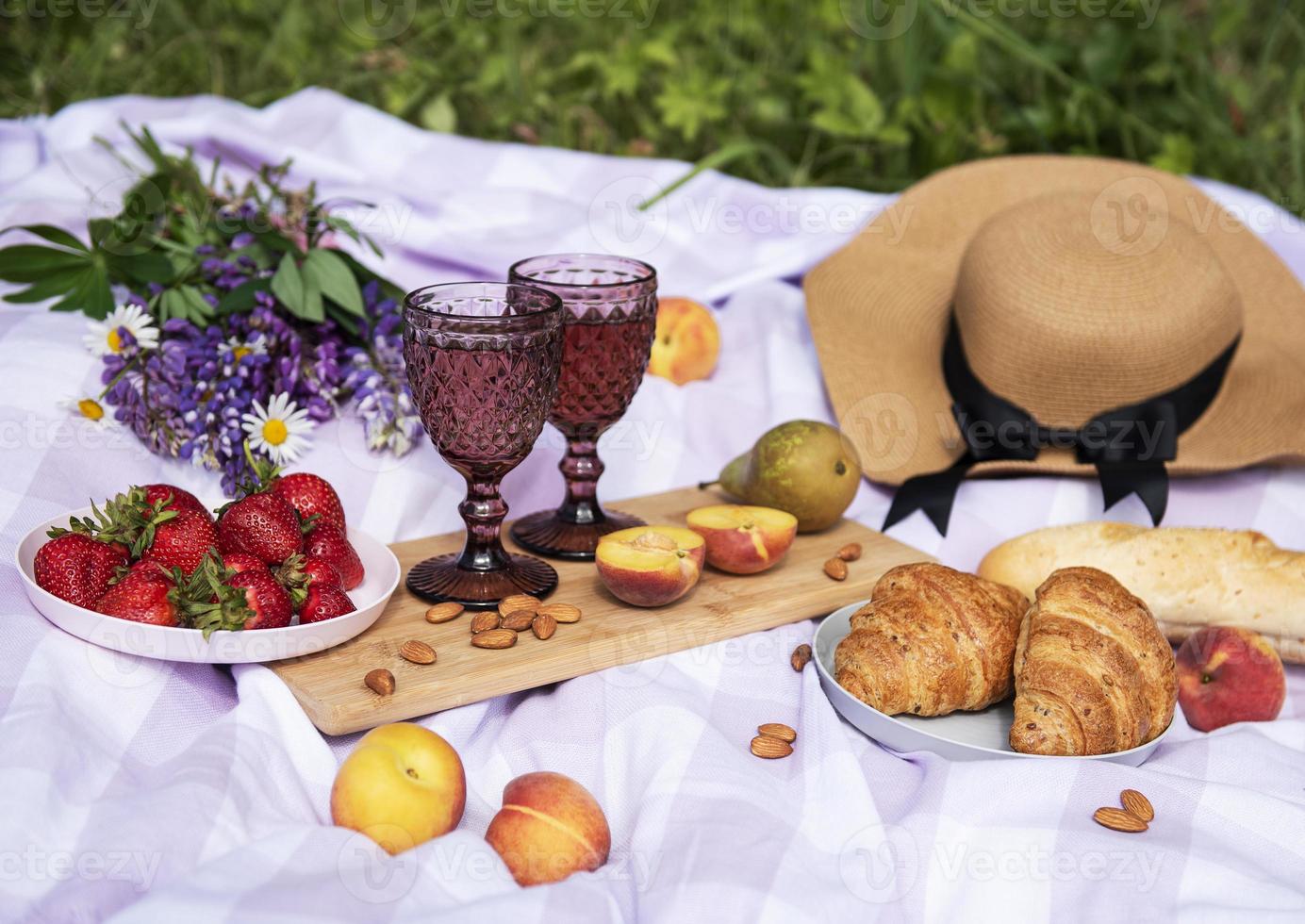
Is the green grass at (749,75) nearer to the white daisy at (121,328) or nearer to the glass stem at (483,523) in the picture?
the white daisy at (121,328)

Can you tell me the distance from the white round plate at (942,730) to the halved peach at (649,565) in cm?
17

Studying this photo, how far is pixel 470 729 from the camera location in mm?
1357

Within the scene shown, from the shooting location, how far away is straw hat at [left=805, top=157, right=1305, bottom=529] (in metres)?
1.86

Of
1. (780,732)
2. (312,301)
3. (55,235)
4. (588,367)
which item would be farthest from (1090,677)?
(55,235)

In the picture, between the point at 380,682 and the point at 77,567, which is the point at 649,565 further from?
the point at 77,567

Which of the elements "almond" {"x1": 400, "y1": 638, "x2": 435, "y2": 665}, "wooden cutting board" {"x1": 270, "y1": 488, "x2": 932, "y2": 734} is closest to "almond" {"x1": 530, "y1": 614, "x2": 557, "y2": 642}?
"wooden cutting board" {"x1": 270, "y1": 488, "x2": 932, "y2": 734}

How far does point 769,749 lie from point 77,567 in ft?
2.46

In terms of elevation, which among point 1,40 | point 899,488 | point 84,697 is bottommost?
point 899,488

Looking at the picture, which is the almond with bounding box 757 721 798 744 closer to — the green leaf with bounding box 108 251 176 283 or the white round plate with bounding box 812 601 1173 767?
the white round plate with bounding box 812 601 1173 767

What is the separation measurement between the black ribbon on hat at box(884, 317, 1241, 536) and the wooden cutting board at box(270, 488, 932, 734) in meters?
0.14

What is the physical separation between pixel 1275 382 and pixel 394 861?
5.42ft

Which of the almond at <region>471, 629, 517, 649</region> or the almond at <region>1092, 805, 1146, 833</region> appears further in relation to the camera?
the almond at <region>471, 629, 517, 649</region>

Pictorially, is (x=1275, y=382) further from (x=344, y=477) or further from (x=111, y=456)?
(x=111, y=456)

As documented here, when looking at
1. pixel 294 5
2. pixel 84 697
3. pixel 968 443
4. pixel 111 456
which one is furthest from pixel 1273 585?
pixel 294 5
